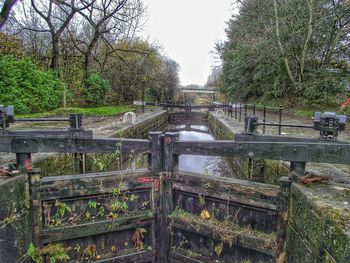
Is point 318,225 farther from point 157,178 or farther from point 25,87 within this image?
point 25,87

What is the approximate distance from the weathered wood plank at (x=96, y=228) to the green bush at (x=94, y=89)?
11.1 meters

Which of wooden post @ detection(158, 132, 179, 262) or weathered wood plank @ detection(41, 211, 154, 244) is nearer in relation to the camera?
weathered wood plank @ detection(41, 211, 154, 244)

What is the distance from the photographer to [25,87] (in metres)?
9.02

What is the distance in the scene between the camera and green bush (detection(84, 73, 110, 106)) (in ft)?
44.2

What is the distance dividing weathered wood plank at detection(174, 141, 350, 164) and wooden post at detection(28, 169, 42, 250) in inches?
69.1

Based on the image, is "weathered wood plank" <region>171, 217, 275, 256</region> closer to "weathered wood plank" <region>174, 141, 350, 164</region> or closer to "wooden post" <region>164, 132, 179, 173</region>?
"wooden post" <region>164, 132, 179, 173</region>

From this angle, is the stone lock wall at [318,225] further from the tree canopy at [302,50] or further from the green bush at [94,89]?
the green bush at [94,89]

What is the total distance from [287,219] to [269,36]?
12.8 meters

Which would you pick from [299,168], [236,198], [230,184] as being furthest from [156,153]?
[299,168]

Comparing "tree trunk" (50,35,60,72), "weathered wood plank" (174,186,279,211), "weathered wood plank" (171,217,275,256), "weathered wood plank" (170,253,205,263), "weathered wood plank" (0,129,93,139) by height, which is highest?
"tree trunk" (50,35,60,72)

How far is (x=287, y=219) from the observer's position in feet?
9.55

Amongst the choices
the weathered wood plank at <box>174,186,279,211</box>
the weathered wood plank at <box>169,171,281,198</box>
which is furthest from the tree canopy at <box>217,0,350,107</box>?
the weathered wood plank at <box>174,186,279,211</box>

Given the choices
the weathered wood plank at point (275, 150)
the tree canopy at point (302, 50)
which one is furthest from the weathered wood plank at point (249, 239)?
the tree canopy at point (302, 50)

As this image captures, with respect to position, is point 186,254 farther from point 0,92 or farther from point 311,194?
point 0,92
